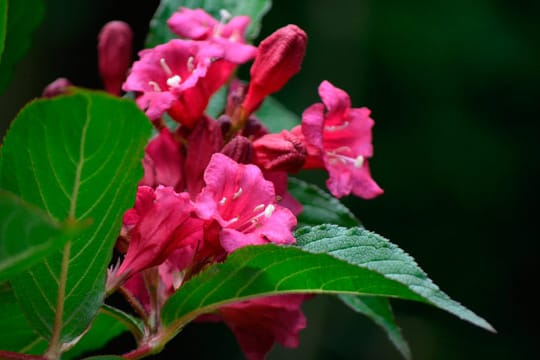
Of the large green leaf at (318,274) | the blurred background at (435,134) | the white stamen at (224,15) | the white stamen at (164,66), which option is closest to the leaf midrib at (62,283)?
the large green leaf at (318,274)

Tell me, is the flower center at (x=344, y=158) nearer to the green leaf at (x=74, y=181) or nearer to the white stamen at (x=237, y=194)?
the white stamen at (x=237, y=194)

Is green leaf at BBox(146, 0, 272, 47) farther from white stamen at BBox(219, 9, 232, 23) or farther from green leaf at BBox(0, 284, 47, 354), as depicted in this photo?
green leaf at BBox(0, 284, 47, 354)

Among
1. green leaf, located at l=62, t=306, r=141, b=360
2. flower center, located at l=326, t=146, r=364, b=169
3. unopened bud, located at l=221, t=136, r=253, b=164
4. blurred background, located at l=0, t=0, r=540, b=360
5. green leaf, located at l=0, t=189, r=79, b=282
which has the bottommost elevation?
blurred background, located at l=0, t=0, r=540, b=360

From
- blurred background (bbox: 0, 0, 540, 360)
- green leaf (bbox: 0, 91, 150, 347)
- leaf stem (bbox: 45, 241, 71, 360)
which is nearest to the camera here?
green leaf (bbox: 0, 91, 150, 347)

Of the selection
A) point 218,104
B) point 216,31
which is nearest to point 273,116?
point 218,104

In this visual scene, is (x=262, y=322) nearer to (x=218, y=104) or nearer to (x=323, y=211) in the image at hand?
(x=323, y=211)

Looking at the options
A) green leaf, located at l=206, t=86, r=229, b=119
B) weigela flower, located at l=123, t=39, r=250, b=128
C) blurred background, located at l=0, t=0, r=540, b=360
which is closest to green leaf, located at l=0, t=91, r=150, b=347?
weigela flower, located at l=123, t=39, r=250, b=128
